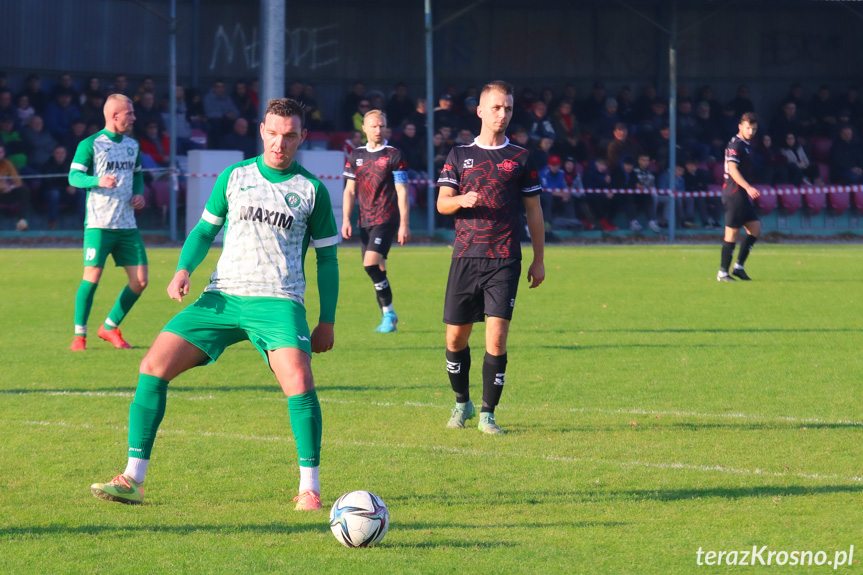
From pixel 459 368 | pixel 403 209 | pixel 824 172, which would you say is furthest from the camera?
pixel 824 172

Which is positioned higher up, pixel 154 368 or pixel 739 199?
pixel 739 199

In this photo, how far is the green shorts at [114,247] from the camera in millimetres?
10477

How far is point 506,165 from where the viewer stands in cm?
709

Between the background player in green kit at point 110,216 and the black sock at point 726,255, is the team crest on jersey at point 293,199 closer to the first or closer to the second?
the background player in green kit at point 110,216

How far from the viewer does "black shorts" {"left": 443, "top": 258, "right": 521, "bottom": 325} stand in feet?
23.1

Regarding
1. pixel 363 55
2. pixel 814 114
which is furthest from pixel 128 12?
pixel 814 114

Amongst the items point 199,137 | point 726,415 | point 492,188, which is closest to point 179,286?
point 492,188

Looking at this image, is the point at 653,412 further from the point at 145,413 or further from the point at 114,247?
the point at 114,247

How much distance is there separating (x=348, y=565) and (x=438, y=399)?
3.72 m

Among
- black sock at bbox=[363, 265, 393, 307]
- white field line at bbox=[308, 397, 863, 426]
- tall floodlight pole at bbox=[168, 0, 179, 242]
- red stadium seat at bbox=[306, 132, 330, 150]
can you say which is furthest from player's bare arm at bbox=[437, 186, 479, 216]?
red stadium seat at bbox=[306, 132, 330, 150]

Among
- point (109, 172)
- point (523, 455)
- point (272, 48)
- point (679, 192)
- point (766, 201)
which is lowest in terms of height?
point (523, 455)

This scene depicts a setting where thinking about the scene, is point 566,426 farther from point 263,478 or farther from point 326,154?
point 326,154

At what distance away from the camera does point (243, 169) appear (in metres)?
5.48

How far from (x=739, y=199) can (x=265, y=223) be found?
12005 mm
